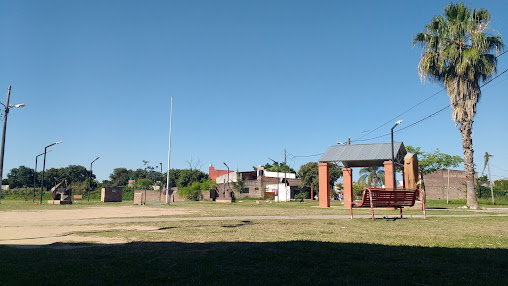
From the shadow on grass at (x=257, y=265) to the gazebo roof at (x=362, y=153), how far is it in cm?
2335

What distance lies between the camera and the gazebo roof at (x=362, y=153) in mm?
28922

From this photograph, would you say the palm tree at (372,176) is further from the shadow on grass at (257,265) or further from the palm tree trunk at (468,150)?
the shadow on grass at (257,265)

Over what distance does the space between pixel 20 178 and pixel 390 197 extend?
136m

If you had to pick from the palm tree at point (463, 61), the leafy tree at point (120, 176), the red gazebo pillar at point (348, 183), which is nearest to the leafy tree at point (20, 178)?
the leafy tree at point (120, 176)

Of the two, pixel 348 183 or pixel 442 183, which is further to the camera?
pixel 442 183

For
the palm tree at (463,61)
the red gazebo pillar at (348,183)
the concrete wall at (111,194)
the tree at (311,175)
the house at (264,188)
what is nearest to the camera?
the palm tree at (463,61)

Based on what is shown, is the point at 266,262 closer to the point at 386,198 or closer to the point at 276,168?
the point at 386,198

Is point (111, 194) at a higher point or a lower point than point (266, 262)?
lower

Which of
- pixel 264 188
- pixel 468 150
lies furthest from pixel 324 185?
pixel 264 188

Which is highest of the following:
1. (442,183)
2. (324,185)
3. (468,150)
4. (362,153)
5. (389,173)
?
(362,153)

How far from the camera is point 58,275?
Result: 459cm

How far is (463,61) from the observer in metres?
25.2

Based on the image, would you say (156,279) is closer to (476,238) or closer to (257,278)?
(257,278)

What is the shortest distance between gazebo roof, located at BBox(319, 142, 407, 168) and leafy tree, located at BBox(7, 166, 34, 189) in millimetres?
121395
